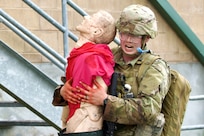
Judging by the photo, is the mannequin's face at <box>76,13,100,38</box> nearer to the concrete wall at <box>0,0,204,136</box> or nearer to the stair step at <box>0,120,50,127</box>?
the stair step at <box>0,120,50,127</box>

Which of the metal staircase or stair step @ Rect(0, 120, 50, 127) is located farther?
stair step @ Rect(0, 120, 50, 127)

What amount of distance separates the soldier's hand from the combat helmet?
0.40 metres

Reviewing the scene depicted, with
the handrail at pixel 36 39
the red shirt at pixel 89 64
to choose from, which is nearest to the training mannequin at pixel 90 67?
the red shirt at pixel 89 64

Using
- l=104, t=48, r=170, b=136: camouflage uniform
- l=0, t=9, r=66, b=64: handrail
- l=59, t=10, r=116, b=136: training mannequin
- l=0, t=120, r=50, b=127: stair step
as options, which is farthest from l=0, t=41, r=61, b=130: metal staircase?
l=104, t=48, r=170, b=136: camouflage uniform

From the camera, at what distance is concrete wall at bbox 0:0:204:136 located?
6922 millimetres

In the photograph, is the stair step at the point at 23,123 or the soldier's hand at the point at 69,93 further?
the stair step at the point at 23,123

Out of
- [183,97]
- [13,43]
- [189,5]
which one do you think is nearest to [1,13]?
[13,43]

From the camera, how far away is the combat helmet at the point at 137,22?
3402 mm

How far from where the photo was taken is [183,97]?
11.8ft

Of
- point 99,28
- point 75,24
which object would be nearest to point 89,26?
point 99,28

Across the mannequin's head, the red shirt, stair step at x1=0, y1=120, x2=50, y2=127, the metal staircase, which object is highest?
the mannequin's head

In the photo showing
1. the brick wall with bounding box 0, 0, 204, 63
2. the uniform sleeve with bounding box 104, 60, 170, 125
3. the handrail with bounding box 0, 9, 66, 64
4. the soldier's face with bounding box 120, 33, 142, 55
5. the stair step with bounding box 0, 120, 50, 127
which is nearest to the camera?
the uniform sleeve with bounding box 104, 60, 170, 125

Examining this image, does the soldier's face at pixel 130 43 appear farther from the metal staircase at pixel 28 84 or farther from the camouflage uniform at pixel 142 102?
the metal staircase at pixel 28 84

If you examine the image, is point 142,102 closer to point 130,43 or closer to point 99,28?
point 130,43
